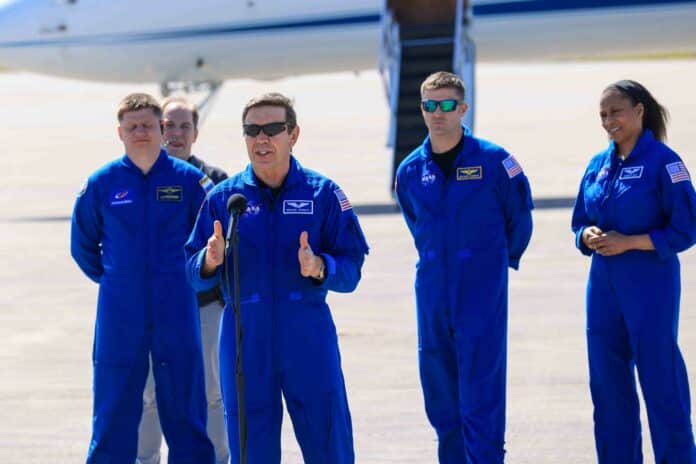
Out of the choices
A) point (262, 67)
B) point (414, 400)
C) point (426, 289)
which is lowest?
point (414, 400)

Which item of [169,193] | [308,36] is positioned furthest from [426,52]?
[169,193]

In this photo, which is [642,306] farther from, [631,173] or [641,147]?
[641,147]

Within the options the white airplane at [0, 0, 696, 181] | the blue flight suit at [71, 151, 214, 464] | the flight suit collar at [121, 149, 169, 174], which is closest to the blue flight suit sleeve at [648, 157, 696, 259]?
the blue flight suit at [71, 151, 214, 464]

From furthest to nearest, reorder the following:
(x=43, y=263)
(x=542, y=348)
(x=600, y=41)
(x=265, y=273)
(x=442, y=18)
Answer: (x=442, y=18) < (x=600, y=41) < (x=43, y=263) < (x=542, y=348) < (x=265, y=273)

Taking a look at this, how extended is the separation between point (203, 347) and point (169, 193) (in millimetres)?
1062

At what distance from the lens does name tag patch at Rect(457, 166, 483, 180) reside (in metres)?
6.71

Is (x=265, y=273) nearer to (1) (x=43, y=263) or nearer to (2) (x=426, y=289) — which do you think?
(2) (x=426, y=289)

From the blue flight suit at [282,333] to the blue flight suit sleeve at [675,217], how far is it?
59.5 inches

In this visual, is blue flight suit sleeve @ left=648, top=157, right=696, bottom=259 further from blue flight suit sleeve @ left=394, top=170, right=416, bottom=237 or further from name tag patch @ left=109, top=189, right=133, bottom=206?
name tag patch @ left=109, top=189, right=133, bottom=206

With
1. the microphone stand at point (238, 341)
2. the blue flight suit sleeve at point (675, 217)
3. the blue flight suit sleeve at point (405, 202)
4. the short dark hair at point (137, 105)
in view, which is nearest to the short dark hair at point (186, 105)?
the short dark hair at point (137, 105)

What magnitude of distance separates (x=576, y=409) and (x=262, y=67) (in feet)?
43.1

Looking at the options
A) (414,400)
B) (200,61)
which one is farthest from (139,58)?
(414,400)

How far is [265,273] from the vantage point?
5.64 metres

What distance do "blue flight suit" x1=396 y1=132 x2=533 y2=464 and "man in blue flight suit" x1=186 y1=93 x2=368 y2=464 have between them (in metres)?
1.03
